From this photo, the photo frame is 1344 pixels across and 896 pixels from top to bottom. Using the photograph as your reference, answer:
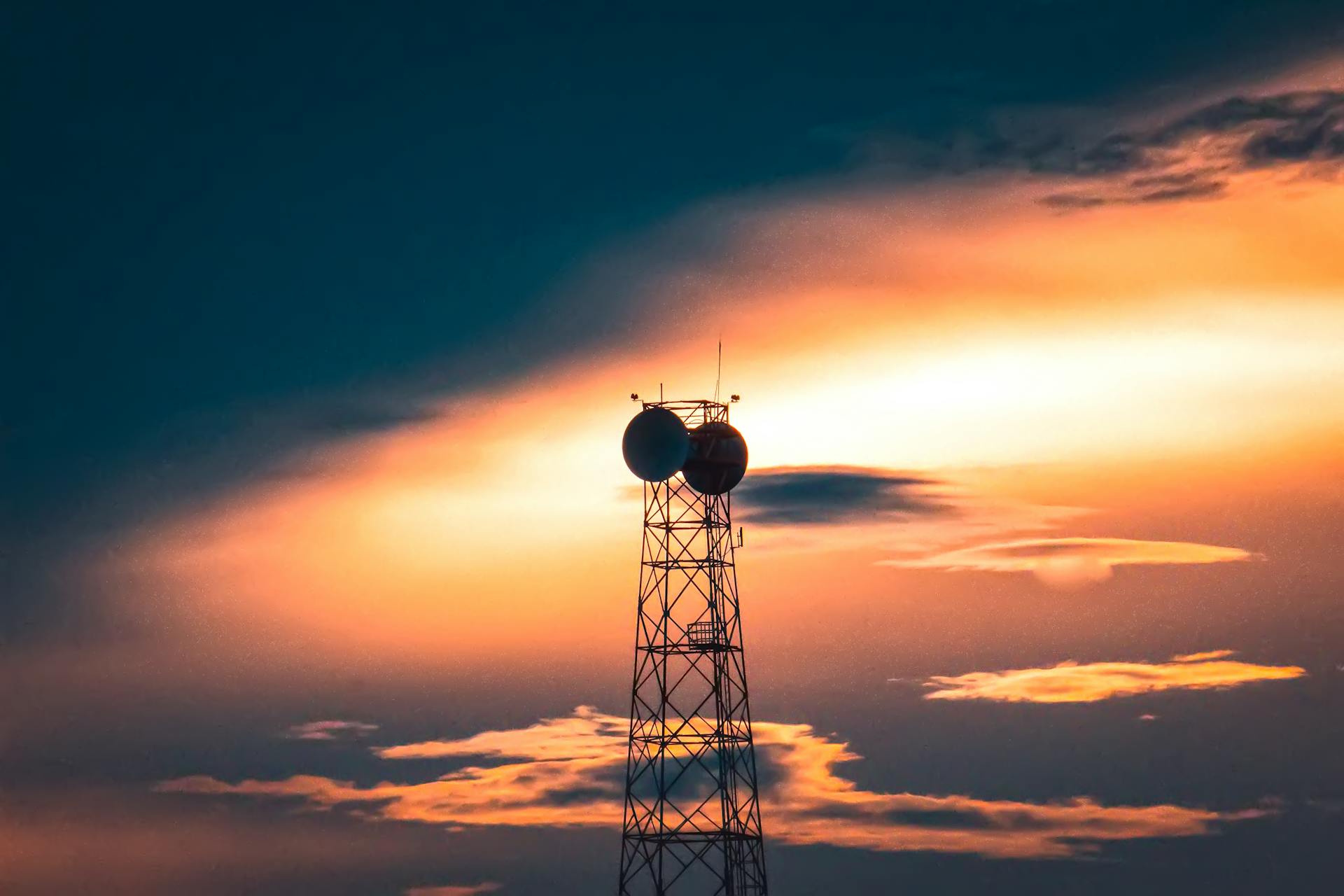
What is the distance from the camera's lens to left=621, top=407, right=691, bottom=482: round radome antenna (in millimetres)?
72500

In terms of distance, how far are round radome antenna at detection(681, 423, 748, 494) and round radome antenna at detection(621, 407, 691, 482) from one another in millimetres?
1854

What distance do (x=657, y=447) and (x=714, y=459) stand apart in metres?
3.38

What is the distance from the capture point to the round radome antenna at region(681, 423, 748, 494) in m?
74.9

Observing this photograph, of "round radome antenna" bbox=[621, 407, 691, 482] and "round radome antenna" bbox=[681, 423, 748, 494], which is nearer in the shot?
"round radome antenna" bbox=[621, 407, 691, 482]

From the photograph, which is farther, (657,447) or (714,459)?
(714,459)

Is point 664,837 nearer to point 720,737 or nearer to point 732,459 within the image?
point 720,737

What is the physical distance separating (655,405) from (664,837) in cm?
1679

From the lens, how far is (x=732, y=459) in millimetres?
75250

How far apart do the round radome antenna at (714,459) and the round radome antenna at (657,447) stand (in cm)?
185

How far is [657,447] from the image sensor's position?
238ft

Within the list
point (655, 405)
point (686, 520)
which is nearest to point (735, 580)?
point (686, 520)

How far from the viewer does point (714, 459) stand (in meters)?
74.9

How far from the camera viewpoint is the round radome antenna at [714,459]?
74.9 m

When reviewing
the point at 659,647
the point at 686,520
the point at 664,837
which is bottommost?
the point at 664,837
